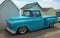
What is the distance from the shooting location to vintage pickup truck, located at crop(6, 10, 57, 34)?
25.6 feet

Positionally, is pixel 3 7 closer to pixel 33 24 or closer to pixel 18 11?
pixel 18 11

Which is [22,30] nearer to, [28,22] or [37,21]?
[28,22]

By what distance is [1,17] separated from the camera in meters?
10.4

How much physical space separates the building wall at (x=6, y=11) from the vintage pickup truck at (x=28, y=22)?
173 cm

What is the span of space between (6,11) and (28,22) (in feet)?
10.5

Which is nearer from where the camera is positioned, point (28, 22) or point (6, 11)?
point (28, 22)

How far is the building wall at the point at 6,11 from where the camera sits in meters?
10.4

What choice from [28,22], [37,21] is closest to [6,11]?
[28,22]

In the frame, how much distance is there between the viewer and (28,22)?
8305mm

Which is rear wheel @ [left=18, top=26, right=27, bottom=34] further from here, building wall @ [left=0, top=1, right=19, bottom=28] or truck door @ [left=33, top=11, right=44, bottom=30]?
building wall @ [left=0, top=1, right=19, bottom=28]

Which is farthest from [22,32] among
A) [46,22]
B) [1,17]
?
[1,17]

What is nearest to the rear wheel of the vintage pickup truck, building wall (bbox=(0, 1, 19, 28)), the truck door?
the vintage pickup truck

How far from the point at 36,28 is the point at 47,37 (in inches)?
64.6

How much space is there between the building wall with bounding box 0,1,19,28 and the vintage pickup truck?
173 centimetres
